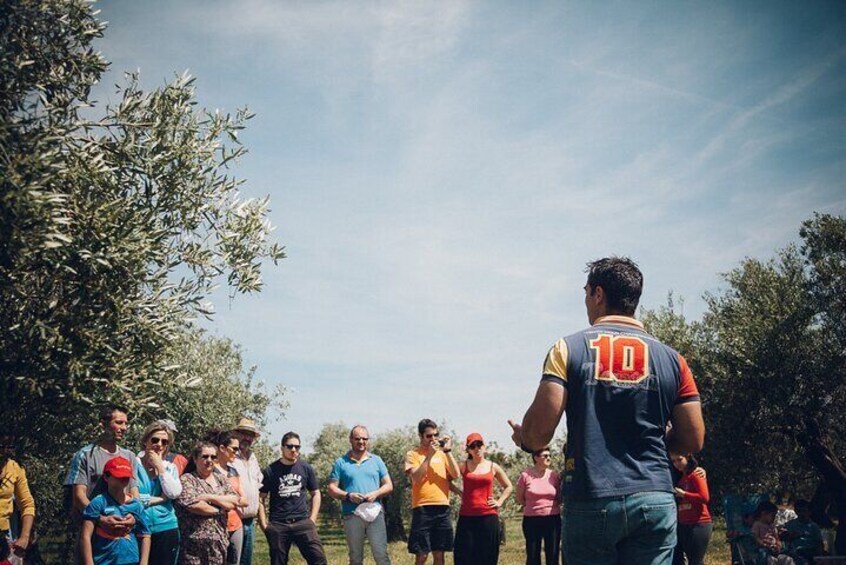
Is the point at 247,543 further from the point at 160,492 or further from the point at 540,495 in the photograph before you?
the point at 540,495

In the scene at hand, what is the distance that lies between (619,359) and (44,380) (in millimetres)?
8539

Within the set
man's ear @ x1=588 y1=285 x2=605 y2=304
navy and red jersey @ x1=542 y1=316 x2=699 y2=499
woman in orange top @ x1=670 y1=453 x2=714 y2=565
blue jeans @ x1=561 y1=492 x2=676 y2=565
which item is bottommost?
woman in orange top @ x1=670 y1=453 x2=714 y2=565

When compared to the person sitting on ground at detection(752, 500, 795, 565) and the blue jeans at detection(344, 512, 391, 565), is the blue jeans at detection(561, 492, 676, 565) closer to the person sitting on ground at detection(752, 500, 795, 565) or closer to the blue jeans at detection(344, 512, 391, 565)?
the blue jeans at detection(344, 512, 391, 565)

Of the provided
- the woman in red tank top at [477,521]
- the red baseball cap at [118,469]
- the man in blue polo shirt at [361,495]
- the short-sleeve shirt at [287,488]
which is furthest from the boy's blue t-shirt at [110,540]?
the woman in red tank top at [477,521]

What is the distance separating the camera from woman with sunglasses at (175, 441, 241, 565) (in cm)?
861

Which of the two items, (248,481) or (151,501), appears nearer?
(151,501)

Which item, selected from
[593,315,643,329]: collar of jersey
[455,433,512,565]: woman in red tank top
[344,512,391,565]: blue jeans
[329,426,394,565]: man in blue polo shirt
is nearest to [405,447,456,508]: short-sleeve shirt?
[455,433,512,565]: woman in red tank top

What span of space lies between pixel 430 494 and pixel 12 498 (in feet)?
21.2

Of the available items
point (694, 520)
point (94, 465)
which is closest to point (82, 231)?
point (94, 465)

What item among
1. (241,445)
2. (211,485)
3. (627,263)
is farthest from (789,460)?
(627,263)

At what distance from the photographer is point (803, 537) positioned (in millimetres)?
13164

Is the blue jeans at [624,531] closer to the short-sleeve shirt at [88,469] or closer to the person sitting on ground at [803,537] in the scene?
the short-sleeve shirt at [88,469]

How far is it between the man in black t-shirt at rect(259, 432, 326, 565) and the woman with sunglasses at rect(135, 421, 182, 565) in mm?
2358

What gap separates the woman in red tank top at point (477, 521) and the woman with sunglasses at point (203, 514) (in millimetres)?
4268
